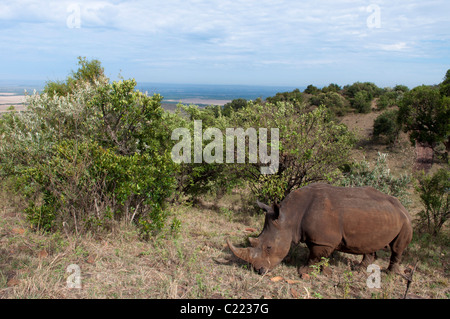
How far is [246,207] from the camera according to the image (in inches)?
436

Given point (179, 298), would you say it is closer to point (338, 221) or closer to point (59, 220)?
point (338, 221)

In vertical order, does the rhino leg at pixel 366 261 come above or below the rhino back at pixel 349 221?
below

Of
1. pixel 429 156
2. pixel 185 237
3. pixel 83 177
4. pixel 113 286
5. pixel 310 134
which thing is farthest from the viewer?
pixel 429 156

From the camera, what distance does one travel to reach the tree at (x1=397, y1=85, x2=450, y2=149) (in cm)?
2355

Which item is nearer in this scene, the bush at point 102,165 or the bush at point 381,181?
the bush at point 102,165

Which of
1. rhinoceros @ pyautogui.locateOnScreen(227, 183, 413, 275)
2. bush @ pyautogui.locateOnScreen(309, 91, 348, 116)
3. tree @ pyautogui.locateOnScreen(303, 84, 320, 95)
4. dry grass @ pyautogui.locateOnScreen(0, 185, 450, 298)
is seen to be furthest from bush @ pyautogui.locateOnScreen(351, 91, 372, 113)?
rhinoceros @ pyautogui.locateOnScreen(227, 183, 413, 275)

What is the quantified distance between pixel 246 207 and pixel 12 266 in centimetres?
713

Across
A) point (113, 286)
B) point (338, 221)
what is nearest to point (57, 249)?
point (113, 286)

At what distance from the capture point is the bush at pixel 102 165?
6902 millimetres

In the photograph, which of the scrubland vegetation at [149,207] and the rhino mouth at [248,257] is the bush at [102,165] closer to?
the scrubland vegetation at [149,207]

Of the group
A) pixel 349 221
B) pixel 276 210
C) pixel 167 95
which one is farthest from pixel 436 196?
pixel 167 95

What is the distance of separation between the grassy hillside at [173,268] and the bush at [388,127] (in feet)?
71.4

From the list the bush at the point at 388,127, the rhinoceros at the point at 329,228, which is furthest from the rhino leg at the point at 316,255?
the bush at the point at 388,127

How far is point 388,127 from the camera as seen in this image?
1098 inches
